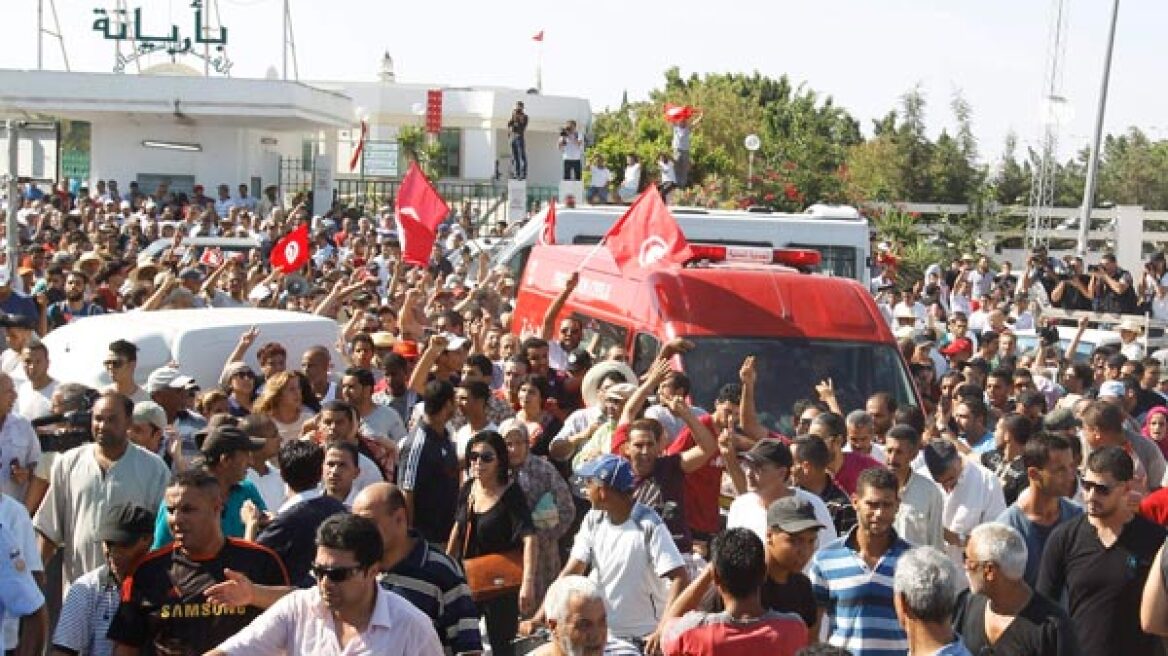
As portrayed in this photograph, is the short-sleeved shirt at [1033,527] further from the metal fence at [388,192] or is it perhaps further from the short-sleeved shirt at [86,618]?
the metal fence at [388,192]

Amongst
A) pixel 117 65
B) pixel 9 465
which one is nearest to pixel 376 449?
pixel 9 465

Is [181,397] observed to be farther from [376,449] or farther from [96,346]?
[96,346]

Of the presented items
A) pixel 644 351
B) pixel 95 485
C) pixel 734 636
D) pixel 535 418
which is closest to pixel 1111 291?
pixel 644 351

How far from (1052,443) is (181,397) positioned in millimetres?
4582

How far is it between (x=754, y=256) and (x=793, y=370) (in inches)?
71.8

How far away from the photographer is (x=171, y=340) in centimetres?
1265

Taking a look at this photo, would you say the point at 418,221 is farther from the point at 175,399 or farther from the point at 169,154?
the point at 169,154

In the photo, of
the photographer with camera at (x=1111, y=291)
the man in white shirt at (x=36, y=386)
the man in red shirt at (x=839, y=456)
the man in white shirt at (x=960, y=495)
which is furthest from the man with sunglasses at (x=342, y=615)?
the photographer with camera at (x=1111, y=291)

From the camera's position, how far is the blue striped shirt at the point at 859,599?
707 cm

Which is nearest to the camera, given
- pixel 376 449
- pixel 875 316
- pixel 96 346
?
pixel 376 449

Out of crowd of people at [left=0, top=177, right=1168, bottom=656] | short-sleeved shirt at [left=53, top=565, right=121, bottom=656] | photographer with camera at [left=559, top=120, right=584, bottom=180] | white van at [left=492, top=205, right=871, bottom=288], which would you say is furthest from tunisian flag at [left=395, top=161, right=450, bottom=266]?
photographer with camera at [left=559, top=120, right=584, bottom=180]

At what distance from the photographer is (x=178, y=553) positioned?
20.8 ft

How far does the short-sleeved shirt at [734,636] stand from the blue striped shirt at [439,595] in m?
0.78

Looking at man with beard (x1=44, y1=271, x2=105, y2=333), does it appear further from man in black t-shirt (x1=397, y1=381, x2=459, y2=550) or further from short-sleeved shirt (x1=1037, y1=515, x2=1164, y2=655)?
short-sleeved shirt (x1=1037, y1=515, x2=1164, y2=655)
